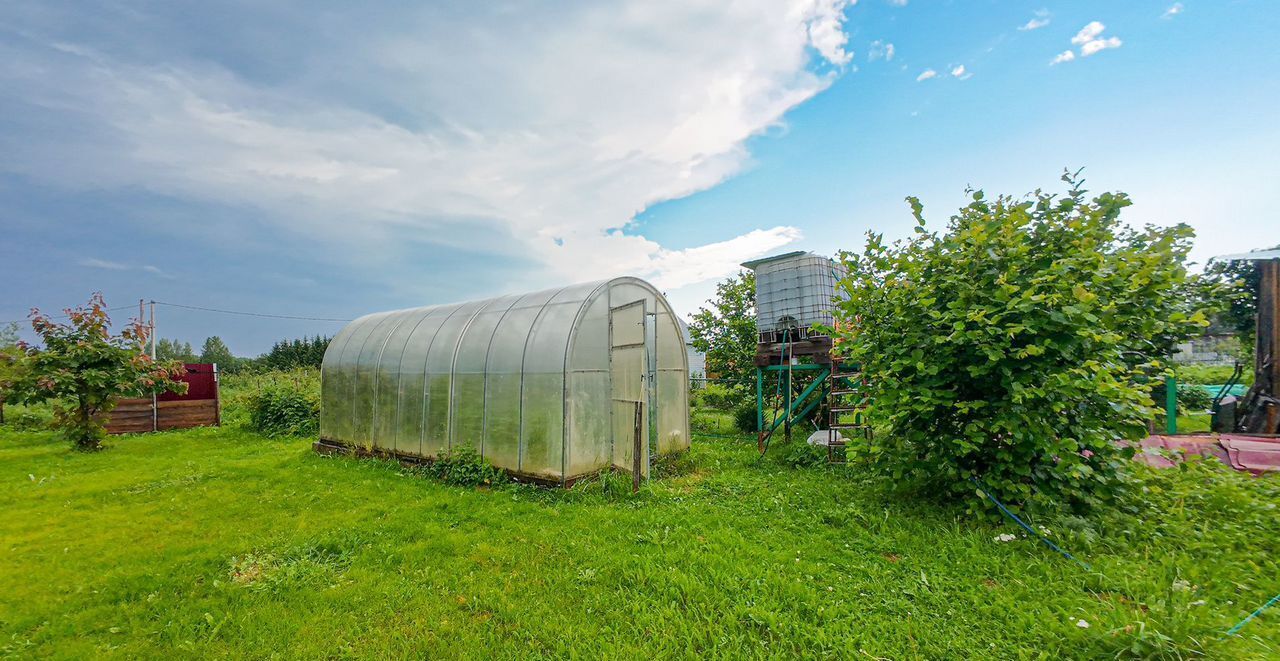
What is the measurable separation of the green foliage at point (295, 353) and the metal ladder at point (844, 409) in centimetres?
3104

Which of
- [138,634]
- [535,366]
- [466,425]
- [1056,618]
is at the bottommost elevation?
[138,634]

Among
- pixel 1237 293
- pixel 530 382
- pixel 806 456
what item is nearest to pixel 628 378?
pixel 530 382

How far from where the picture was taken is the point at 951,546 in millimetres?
4383

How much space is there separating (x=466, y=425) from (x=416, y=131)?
582cm

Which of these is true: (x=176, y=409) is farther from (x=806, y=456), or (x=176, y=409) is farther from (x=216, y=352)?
(x=216, y=352)

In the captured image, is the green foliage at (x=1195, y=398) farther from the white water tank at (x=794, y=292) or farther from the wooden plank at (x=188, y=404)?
the wooden plank at (x=188, y=404)

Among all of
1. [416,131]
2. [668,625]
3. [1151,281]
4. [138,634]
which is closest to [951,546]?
[668,625]

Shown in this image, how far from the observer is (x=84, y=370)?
10.3m

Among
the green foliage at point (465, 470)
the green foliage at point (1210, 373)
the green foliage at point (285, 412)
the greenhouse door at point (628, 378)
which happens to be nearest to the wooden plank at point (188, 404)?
the green foliage at point (285, 412)

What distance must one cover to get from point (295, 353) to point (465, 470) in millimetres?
31099

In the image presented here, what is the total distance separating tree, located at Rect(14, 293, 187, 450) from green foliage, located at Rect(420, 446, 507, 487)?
350 inches

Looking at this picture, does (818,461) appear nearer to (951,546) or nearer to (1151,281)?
(951,546)

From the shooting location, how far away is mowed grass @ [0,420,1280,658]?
10.5ft

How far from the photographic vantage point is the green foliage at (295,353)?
29609mm
